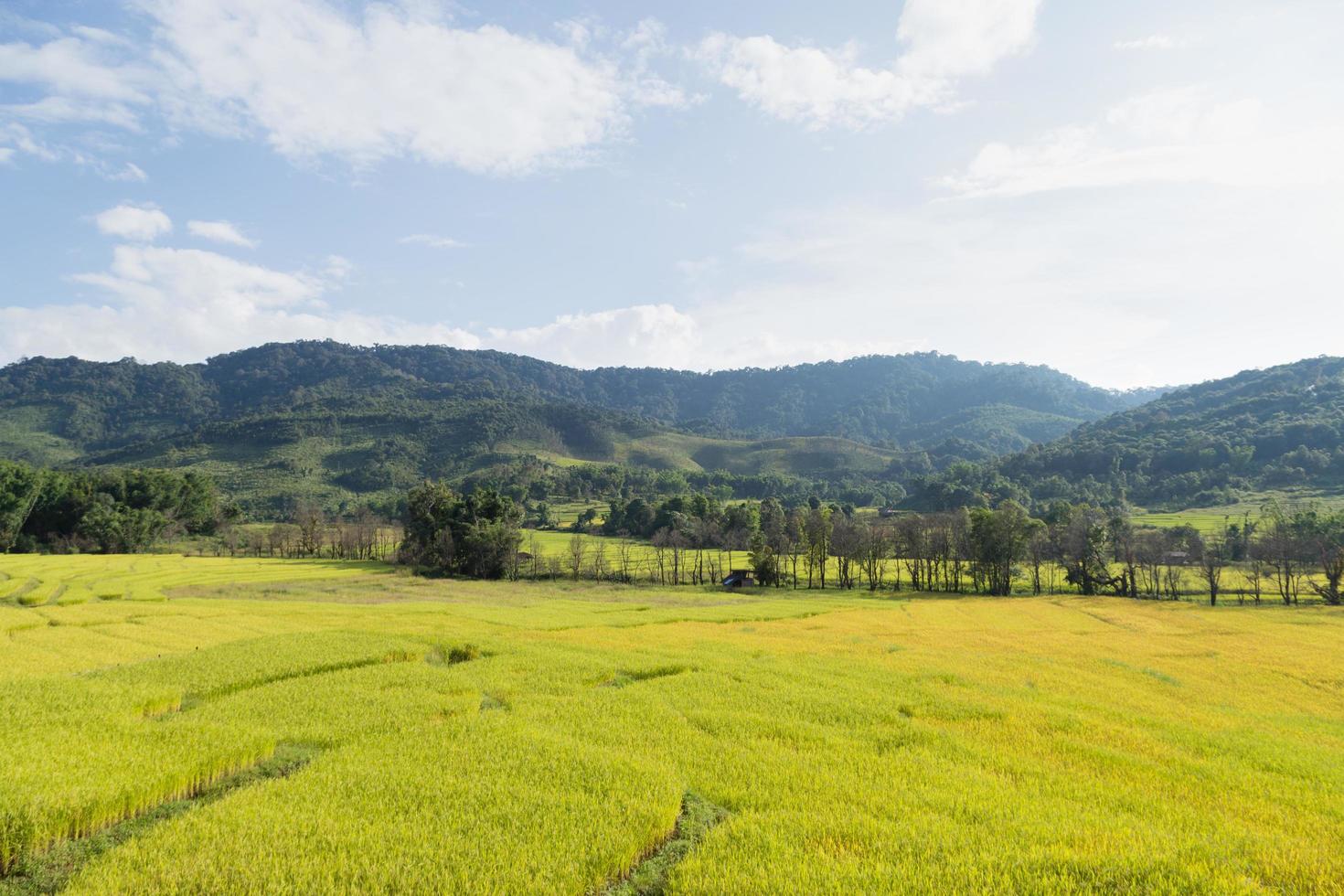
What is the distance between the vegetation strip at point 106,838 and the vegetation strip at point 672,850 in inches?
296

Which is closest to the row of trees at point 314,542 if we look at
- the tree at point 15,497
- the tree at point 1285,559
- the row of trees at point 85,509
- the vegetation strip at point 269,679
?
the row of trees at point 85,509

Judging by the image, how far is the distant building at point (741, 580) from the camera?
87956mm

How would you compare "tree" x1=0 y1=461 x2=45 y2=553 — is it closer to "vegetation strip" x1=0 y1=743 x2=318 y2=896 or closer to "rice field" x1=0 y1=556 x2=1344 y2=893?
"rice field" x1=0 y1=556 x2=1344 y2=893

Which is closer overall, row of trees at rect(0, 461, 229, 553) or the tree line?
the tree line

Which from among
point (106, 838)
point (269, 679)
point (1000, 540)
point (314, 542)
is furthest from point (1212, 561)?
point (314, 542)

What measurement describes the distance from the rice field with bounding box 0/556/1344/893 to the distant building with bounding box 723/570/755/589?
196 ft

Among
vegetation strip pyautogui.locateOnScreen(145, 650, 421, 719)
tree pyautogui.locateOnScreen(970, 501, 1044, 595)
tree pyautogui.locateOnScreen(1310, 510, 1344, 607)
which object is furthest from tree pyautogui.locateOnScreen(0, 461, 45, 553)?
tree pyautogui.locateOnScreen(1310, 510, 1344, 607)

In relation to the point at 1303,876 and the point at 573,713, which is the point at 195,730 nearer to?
the point at 573,713

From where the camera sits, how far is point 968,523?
A: 88.4m

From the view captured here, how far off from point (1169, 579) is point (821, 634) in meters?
69.7

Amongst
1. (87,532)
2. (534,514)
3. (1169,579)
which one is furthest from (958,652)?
(534,514)

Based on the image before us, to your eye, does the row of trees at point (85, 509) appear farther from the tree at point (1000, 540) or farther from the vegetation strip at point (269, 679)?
the tree at point (1000, 540)

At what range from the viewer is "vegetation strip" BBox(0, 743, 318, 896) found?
8406 mm

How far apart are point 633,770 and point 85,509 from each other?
420ft
